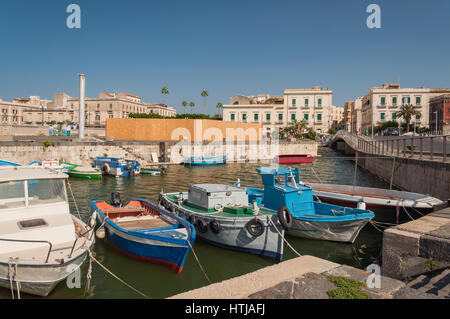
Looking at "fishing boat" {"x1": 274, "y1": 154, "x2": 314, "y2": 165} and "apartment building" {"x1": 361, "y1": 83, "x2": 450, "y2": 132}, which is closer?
"fishing boat" {"x1": 274, "y1": 154, "x2": 314, "y2": 165}

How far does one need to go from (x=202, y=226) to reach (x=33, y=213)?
559cm

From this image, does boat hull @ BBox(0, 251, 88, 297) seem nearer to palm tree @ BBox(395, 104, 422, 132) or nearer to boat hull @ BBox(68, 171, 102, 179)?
boat hull @ BBox(68, 171, 102, 179)

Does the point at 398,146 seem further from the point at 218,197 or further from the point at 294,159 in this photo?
the point at 294,159

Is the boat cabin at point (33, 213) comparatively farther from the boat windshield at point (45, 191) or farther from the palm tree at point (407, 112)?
the palm tree at point (407, 112)

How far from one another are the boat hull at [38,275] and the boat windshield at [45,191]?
2.18 meters

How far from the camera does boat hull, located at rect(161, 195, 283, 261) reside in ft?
36.6

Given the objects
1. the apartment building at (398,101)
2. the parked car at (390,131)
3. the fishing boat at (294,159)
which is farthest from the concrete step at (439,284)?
the apartment building at (398,101)

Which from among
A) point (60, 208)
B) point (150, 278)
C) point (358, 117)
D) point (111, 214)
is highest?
point (358, 117)

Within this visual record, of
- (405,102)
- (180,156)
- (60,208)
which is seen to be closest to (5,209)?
(60,208)

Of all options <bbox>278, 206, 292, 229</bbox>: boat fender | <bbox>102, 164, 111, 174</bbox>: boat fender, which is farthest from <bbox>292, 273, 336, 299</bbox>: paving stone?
<bbox>102, 164, 111, 174</bbox>: boat fender

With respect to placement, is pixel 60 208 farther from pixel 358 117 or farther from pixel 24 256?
pixel 358 117

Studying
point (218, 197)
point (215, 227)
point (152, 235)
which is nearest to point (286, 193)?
point (218, 197)

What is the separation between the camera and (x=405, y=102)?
8200 centimetres
